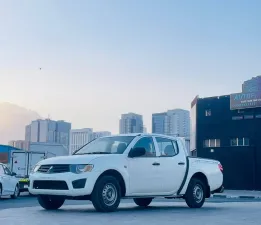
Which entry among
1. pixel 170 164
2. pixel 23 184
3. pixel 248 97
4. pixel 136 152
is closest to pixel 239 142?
pixel 248 97

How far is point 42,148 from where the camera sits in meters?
31.1

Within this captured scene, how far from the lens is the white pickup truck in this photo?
1005cm

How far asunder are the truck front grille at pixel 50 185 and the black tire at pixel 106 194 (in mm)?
628

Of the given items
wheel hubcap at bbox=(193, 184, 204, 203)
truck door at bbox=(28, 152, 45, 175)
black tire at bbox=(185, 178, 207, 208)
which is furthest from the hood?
truck door at bbox=(28, 152, 45, 175)

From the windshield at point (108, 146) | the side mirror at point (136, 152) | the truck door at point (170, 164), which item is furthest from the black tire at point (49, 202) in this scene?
the truck door at point (170, 164)

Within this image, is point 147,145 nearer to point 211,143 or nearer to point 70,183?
point 70,183

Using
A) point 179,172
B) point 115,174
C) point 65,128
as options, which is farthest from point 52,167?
point 65,128

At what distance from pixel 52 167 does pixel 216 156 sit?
44140 mm

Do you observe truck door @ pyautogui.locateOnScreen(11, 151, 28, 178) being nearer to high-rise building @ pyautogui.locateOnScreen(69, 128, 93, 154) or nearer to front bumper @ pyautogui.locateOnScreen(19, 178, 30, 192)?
front bumper @ pyautogui.locateOnScreen(19, 178, 30, 192)

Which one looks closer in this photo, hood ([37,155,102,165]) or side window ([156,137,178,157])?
hood ([37,155,102,165])

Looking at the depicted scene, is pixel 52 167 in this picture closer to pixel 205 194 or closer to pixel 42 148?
pixel 205 194

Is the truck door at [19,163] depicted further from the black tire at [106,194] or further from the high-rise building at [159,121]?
the high-rise building at [159,121]

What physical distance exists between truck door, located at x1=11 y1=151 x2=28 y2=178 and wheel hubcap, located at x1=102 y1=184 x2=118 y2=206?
19382mm

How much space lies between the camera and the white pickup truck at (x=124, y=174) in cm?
1005
